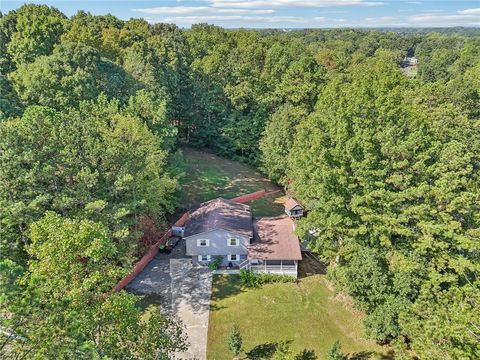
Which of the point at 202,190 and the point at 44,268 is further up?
the point at 44,268

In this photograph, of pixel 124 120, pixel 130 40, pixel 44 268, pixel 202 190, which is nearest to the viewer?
pixel 44 268

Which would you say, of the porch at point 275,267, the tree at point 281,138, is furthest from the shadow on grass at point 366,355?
the tree at point 281,138

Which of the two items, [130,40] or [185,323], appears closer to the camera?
[185,323]

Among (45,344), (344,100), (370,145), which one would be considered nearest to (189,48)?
(344,100)

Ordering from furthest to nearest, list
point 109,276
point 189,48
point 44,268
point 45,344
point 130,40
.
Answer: point 189,48 → point 130,40 → point 109,276 → point 44,268 → point 45,344

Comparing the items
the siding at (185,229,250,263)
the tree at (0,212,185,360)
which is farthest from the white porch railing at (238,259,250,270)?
the tree at (0,212,185,360)

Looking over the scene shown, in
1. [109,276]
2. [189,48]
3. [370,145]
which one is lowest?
[109,276]

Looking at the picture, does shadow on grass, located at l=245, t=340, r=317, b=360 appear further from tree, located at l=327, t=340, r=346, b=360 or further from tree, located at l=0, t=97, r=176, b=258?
tree, located at l=0, t=97, r=176, b=258

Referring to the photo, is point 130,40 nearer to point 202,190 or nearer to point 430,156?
point 202,190
